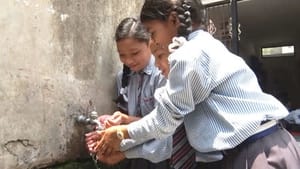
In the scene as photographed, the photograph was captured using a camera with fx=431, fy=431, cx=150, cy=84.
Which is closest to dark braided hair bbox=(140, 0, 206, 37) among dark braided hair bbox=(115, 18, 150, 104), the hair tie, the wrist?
the wrist

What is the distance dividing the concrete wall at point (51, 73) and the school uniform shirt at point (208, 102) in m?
0.83

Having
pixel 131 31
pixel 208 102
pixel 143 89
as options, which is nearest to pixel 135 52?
pixel 131 31

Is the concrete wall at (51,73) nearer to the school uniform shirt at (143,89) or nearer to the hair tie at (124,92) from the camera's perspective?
the hair tie at (124,92)

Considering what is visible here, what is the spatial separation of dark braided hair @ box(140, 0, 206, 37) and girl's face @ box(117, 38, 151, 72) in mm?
770

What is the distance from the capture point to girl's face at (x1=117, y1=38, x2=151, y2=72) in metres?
2.64

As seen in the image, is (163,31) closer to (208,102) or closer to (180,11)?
(180,11)

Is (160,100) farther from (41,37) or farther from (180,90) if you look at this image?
(41,37)

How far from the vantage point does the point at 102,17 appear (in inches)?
112

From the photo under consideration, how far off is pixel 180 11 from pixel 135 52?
90 centimetres

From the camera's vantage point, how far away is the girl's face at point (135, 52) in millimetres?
2637

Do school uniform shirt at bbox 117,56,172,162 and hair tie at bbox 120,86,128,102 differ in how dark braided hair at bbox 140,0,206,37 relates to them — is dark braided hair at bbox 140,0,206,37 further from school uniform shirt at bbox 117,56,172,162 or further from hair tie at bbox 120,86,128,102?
hair tie at bbox 120,86,128,102

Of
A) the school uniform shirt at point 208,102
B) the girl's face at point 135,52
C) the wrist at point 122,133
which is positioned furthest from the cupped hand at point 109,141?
the girl's face at point 135,52

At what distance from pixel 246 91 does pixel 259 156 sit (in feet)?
0.87

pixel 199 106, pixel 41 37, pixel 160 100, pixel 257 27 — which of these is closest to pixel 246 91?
pixel 199 106
